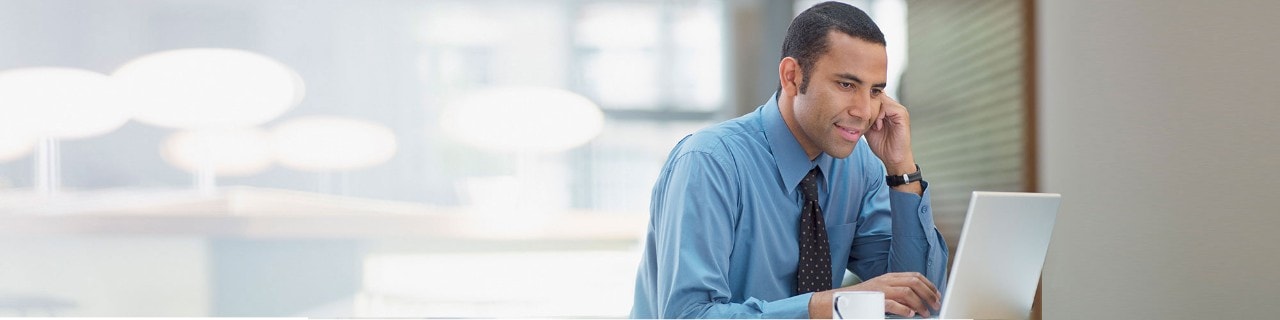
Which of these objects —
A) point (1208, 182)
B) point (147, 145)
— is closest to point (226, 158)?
point (147, 145)

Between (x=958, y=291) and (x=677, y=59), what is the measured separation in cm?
324

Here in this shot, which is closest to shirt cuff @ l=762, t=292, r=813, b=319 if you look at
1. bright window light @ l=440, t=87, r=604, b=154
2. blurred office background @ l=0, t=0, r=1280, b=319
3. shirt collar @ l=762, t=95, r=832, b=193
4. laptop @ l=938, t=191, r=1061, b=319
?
laptop @ l=938, t=191, r=1061, b=319

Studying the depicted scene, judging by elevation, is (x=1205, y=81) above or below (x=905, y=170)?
above

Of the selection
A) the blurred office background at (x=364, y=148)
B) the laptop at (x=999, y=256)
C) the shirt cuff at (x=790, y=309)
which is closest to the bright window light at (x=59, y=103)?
the blurred office background at (x=364, y=148)

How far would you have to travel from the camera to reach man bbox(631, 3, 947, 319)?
180cm

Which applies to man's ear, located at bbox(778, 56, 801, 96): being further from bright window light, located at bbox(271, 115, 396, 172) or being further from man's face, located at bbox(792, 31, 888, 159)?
bright window light, located at bbox(271, 115, 396, 172)

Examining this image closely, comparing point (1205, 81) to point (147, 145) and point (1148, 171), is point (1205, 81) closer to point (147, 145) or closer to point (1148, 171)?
point (1148, 171)

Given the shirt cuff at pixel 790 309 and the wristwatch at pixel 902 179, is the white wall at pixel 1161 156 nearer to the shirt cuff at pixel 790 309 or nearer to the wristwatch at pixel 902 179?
the wristwatch at pixel 902 179

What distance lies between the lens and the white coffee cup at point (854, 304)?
55.6 inches

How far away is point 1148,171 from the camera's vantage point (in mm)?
2566

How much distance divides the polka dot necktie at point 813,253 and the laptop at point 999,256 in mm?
375

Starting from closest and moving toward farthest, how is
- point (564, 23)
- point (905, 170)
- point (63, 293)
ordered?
1. point (905, 170)
2. point (63, 293)
3. point (564, 23)

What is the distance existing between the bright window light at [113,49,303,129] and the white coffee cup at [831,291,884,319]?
337cm

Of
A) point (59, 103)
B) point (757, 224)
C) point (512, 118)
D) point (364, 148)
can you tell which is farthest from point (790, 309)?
point (59, 103)
